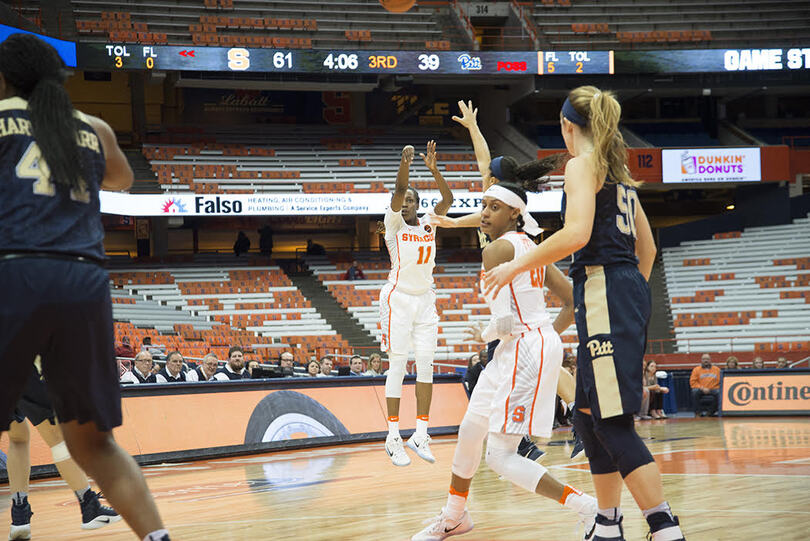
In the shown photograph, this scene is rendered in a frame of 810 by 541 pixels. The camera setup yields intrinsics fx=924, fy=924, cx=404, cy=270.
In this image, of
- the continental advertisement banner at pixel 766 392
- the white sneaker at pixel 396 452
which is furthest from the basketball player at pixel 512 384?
the continental advertisement banner at pixel 766 392

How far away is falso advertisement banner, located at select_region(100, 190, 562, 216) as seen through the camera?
26859mm

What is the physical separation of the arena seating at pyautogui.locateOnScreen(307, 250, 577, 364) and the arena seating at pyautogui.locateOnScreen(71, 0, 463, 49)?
7272 mm

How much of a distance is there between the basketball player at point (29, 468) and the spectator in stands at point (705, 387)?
1434 cm

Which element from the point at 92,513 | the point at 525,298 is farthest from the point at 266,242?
the point at 525,298

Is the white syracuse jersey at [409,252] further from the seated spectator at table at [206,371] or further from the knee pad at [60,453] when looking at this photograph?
the seated spectator at table at [206,371]

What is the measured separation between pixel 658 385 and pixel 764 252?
1221cm

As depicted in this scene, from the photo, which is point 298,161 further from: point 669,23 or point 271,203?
point 669,23

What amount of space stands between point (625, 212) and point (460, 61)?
26.6 metres

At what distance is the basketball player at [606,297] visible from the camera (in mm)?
3732

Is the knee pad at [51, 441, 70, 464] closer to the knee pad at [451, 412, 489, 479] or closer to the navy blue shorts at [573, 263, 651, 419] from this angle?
the knee pad at [451, 412, 489, 479]

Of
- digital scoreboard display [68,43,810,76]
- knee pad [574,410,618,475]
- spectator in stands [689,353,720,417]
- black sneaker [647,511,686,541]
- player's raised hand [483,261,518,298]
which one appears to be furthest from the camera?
digital scoreboard display [68,43,810,76]

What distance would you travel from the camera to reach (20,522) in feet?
18.1

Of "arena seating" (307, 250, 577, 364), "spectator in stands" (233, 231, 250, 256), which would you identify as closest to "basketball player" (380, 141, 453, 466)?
"arena seating" (307, 250, 577, 364)

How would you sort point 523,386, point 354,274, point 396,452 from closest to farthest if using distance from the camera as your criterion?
point 523,386, point 396,452, point 354,274
